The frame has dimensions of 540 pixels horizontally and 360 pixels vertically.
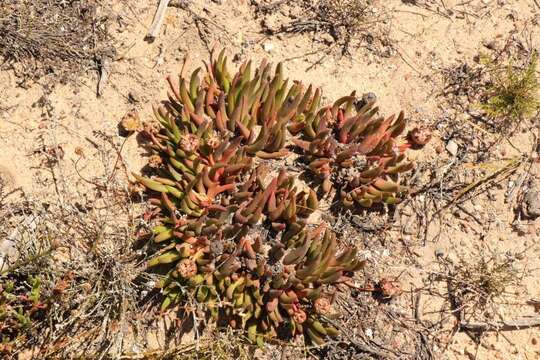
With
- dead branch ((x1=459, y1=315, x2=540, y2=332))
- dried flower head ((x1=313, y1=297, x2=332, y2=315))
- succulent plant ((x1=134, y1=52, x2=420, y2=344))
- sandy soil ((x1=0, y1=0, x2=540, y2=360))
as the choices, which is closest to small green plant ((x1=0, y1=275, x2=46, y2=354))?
sandy soil ((x1=0, y1=0, x2=540, y2=360))

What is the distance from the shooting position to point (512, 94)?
5.36m

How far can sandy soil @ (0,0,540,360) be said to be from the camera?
5.08 meters

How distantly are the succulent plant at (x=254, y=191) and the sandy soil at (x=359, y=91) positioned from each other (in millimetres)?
401

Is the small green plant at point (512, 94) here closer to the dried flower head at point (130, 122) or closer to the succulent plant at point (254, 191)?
the succulent plant at point (254, 191)

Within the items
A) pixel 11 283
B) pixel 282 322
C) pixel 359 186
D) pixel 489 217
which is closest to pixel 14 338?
pixel 11 283

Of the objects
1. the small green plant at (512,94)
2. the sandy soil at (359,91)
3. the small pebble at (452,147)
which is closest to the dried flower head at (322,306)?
the sandy soil at (359,91)

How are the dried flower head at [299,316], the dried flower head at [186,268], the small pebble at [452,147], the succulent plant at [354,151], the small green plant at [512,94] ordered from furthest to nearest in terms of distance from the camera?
the small pebble at [452,147] → the small green plant at [512,94] → the succulent plant at [354,151] → the dried flower head at [299,316] → the dried flower head at [186,268]

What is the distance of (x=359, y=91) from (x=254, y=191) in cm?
150

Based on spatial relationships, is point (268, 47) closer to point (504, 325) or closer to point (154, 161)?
point (154, 161)

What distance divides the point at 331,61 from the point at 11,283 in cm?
344

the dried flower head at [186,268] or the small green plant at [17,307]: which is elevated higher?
the dried flower head at [186,268]

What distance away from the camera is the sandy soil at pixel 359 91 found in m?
5.08

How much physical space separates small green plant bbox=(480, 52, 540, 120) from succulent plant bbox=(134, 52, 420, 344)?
1023 millimetres

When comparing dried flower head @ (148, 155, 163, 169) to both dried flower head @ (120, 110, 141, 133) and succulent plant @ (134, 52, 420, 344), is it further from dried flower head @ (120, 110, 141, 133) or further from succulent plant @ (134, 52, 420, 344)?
dried flower head @ (120, 110, 141, 133)
